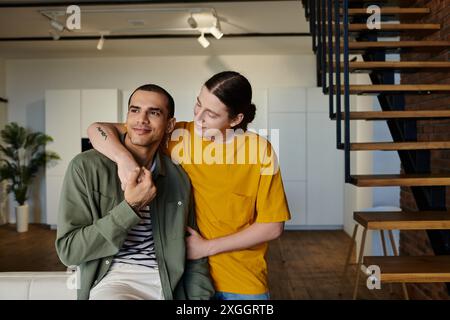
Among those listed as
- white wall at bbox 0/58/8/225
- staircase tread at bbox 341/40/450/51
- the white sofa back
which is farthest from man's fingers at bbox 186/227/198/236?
white wall at bbox 0/58/8/225

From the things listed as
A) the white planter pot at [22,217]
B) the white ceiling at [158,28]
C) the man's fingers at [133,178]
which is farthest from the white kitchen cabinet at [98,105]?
the man's fingers at [133,178]

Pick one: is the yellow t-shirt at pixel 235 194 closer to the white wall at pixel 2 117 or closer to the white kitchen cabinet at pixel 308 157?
the white kitchen cabinet at pixel 308 157

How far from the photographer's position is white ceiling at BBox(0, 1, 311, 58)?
15.2ft

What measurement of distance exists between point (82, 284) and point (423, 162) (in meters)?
1.92

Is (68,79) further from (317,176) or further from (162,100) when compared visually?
(162,100)

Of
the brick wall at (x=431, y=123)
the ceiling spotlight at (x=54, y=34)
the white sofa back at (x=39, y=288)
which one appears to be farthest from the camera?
the ceiling spotlight at (x=54, y=34)

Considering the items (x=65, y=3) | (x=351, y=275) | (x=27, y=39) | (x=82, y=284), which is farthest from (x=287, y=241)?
(x=82, y=284)

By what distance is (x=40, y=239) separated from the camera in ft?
19.7

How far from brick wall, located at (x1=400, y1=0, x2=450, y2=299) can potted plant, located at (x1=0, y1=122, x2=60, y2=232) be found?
503cm

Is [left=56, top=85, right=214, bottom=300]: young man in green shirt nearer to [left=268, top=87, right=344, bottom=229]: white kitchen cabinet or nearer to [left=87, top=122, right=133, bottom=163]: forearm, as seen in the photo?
[left=87, top=122, right=133, bottom=163]: forearm

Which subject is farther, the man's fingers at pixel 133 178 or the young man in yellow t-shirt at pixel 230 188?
the young man in yellow t-shirt at pixel 230 188

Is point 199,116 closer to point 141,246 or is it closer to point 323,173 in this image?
point 141,246

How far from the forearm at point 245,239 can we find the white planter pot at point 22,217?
5861 mm

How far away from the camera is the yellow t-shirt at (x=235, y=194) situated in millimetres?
1491
